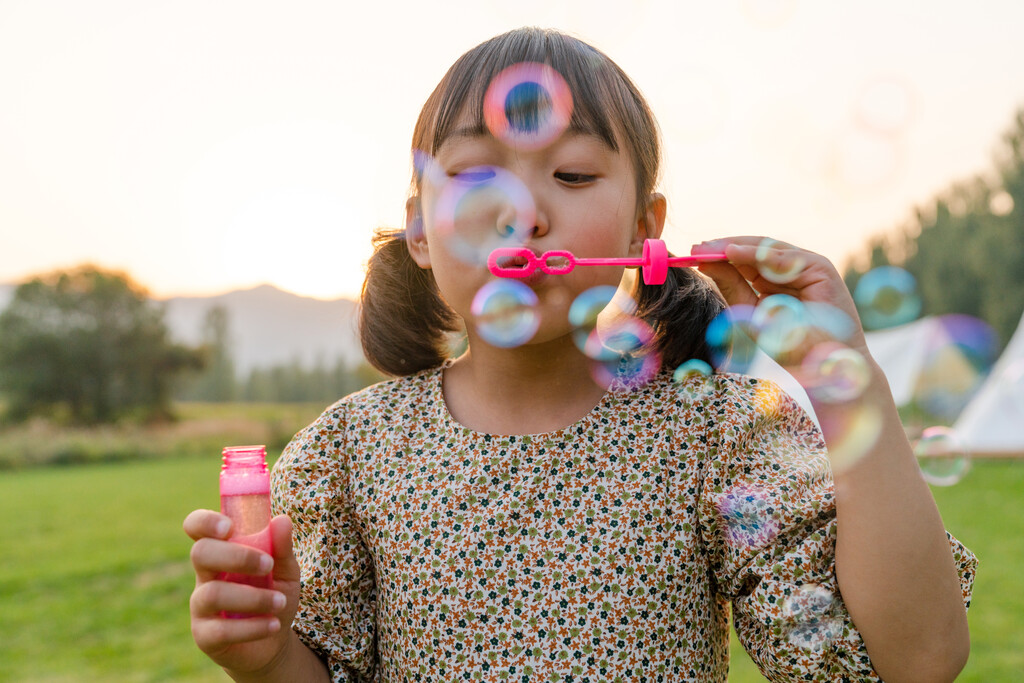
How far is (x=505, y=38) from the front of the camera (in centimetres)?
113

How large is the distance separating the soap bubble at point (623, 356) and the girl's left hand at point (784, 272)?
0.20 m

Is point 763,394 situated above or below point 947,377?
above

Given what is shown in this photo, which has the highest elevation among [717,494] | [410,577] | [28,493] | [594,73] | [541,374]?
[594,73]

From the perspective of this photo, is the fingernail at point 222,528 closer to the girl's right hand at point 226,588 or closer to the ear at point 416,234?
the girl's right hand at point 226,588

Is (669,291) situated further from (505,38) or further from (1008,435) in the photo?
(1008,435)

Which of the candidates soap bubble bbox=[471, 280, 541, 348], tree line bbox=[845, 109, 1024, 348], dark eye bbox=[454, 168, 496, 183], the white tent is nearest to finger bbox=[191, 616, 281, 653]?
soap bubble bbox=[471, 280, 541, 348]

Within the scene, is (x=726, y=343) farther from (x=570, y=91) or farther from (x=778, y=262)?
(x=570, y=91)

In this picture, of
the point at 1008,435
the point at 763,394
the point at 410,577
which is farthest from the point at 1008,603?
the point at 1008,435

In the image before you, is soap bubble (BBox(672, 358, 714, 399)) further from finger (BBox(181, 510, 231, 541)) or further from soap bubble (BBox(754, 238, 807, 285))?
finger (BBox(181, 510, 231, 541))

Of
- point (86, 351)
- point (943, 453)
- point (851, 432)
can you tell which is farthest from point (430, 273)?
point (86, 351)

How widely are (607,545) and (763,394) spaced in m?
0.29

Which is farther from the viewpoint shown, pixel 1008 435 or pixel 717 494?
pixel 1008 435

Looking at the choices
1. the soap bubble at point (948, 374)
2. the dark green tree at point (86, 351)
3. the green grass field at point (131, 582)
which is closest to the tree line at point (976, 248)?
the soap bubble at point (948, 374)

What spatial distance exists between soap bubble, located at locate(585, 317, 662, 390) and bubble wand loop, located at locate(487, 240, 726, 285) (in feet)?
0.69
